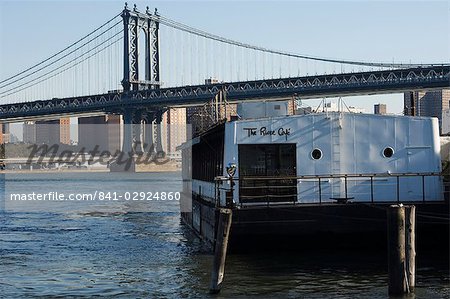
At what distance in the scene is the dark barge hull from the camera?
72.2ft

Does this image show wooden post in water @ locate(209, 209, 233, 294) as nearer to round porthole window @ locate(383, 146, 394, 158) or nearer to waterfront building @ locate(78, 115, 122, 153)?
round porthole window @ locate(383, 146, 394, 158)

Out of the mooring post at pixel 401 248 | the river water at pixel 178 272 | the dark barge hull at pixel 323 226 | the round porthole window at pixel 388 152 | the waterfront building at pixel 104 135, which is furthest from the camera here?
the waterfront building at pixel 104 135

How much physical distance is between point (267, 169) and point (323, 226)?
2618 mm

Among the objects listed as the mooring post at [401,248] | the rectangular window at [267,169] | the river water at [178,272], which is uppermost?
the rectangular window at [267,169]

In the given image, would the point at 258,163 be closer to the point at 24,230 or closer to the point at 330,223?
the point at 330,223

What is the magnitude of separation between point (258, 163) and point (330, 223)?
3.02m

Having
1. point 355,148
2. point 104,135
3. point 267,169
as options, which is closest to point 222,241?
point 267,169

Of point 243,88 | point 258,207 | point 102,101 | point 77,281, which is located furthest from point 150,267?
point 102,101

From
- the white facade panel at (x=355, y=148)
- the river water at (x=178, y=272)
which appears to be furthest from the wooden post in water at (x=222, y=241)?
the white facade panel at (x=355, y=148)

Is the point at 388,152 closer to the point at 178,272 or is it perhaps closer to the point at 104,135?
the point at 178,272

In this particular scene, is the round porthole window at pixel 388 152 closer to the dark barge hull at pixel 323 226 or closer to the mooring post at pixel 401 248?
the dark barge hull at pixel 323 226

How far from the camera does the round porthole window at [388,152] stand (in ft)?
78.7

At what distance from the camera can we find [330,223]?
73.0 ft

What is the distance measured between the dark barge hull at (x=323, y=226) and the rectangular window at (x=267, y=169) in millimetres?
837
